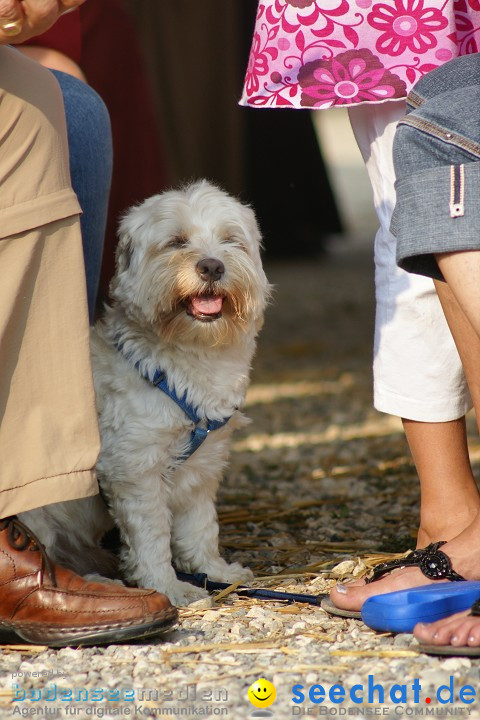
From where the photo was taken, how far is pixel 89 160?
323 cm

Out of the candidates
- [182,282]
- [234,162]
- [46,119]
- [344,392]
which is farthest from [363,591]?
[234,162]

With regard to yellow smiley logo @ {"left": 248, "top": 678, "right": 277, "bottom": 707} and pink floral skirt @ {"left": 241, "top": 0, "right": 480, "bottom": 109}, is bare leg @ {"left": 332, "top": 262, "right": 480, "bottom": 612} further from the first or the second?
pink floral skirt @ {"left": 241, "top": 0, "right": 480, "bottom": 109}

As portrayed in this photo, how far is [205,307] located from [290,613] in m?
0.85

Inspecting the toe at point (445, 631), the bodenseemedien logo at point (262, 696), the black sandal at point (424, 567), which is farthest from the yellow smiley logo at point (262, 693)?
the black sandal at point (424, 567)

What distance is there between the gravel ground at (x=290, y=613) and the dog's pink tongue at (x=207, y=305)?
2.43 feet

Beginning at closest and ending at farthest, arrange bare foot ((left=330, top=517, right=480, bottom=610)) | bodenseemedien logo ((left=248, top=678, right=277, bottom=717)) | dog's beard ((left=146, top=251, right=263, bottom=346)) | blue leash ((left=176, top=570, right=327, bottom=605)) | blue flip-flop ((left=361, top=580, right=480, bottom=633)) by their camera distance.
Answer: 1. bodenseemedien logo ((left=248, top=678, right=277, bottom=717))
2. blue flip-flop ((left=361, top=580, right=480, bottom=633))
3. bare foot ((left=330, top=517, right=480, bottom=610))
4. blue leash ((left=176, top=570, right=327, bottom=605))
5. dog's beard ((left=146, top=251, right=263, bottom=346))

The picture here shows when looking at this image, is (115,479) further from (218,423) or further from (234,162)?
(234,162)

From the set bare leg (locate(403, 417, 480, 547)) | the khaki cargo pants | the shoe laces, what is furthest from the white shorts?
the shoe laces

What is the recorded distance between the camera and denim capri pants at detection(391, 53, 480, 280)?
2061 millimetres

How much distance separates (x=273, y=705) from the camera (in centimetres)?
188

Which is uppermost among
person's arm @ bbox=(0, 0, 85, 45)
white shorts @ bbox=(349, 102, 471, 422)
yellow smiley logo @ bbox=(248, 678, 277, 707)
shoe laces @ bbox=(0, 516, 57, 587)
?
person's arm @ bbox=(0, 0, 85, 45)

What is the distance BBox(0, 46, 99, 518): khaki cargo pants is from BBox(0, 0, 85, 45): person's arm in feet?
0.42

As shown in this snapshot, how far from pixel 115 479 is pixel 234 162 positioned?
26.2 ft

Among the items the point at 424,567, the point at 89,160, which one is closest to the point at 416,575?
the point at 424,567
